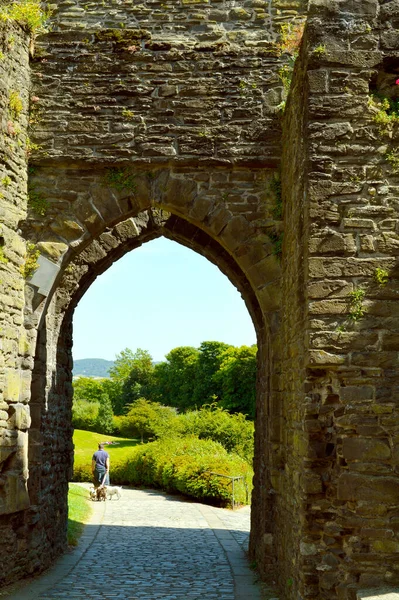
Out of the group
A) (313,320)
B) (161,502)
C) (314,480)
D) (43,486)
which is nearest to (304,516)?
(314,480)

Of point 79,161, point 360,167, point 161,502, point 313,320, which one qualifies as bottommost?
point 161,502

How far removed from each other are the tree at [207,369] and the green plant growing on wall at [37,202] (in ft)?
107

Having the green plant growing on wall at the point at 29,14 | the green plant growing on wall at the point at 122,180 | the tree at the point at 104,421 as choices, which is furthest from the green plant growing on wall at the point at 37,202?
the tree at the point at 104,421

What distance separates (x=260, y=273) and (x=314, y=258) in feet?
6.39

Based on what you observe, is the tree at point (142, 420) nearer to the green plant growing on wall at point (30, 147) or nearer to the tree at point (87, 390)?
the tree at point (87, 390)

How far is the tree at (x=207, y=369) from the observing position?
136ft

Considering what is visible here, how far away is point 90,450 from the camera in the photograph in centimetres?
3089

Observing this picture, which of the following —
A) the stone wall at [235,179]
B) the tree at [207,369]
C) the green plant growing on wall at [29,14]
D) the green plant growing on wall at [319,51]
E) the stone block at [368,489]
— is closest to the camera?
the stone block at [368,489]

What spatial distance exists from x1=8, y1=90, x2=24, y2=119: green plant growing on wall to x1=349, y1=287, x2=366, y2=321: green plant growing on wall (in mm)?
4017

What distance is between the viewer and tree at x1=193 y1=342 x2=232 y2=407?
136ft

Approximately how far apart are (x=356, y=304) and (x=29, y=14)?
4769mm

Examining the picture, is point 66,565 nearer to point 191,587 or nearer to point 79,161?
point 191,587

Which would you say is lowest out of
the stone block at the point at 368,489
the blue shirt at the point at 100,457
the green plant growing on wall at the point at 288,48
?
the blue shirt at the point at 100,457

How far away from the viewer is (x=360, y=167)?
20.9ft
